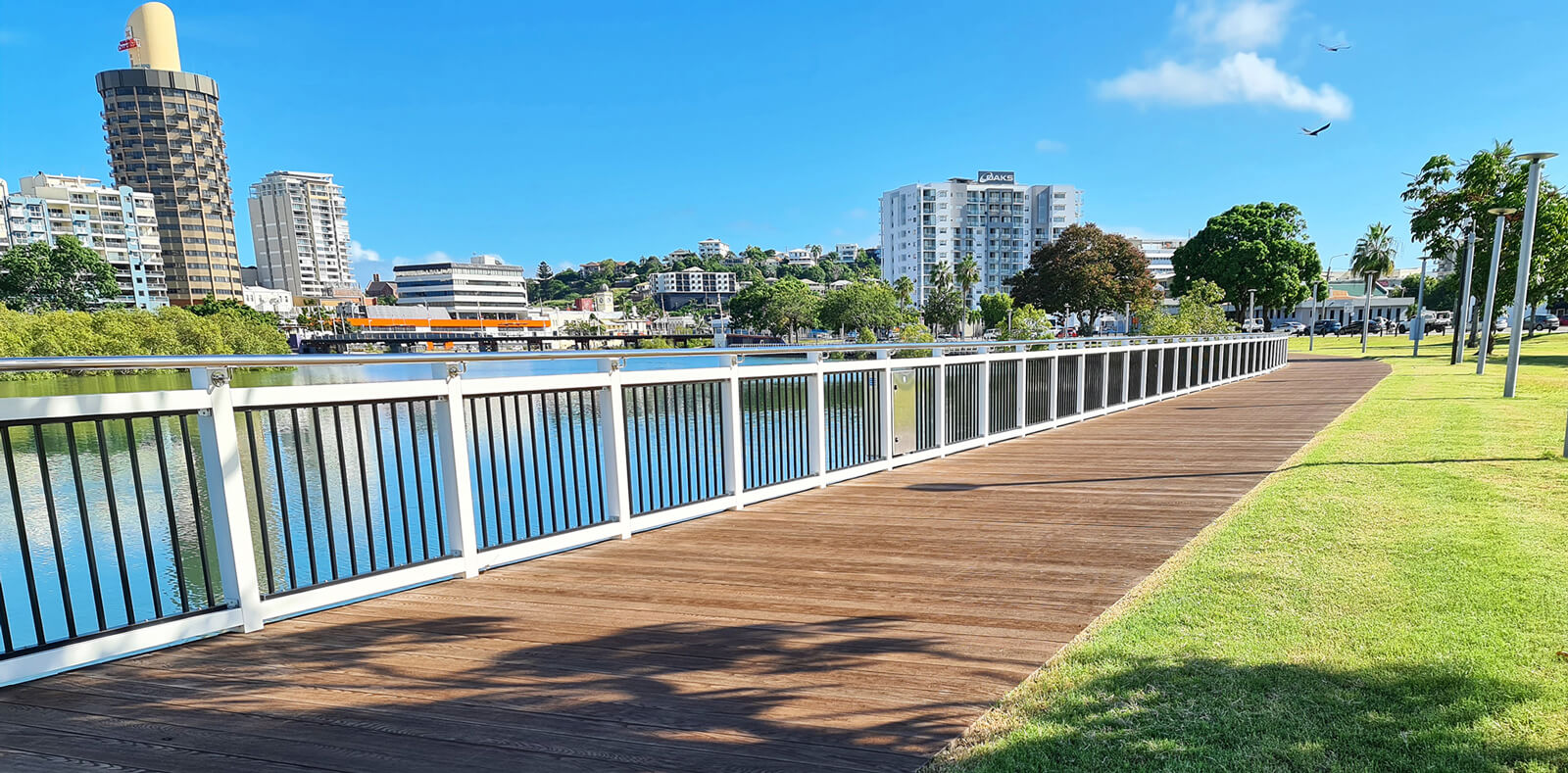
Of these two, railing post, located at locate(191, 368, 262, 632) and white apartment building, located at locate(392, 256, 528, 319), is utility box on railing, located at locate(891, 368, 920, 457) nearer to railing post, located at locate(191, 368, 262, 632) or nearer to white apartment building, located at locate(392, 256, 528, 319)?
railing post, located at locate(191, 368, 262, 632)

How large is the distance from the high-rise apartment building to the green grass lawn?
14837cm

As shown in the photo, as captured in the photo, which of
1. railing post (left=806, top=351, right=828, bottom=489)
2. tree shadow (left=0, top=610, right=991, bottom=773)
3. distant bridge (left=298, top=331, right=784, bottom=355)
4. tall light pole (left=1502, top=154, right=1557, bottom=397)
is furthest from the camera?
distant bridge (left=298, top=331, right=784, bottom=355)

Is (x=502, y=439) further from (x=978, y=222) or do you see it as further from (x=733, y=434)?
(x=978, y=222)

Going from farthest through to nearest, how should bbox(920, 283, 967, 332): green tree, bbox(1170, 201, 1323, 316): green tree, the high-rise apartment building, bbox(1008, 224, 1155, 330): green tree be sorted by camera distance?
the high-rise apartment building, bbox(920, 283, 967, 332): green tree, bbox(1008, 224, 1155, 330): green tree, bbox(1170, 201, 1323, 316): green tree

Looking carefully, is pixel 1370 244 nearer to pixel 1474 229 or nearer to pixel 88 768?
pixel 1474 229

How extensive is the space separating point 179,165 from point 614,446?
167m

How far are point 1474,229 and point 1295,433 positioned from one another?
23.1 meters

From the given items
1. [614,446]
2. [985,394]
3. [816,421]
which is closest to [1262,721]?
[614,446]

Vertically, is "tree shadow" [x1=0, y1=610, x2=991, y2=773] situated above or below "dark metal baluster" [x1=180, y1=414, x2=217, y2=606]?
below

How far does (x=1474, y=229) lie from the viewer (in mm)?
23766

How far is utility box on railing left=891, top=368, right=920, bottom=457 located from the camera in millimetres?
6883

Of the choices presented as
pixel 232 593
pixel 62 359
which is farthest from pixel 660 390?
pixel 62 359

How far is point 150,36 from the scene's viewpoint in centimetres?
14512

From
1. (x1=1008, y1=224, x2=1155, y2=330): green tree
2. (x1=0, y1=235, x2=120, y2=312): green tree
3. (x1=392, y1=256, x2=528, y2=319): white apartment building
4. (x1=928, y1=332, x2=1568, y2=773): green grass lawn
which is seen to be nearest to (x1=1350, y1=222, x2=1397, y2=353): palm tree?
(x1=1008, y1=224, x2=1155, y2=330): green tree
